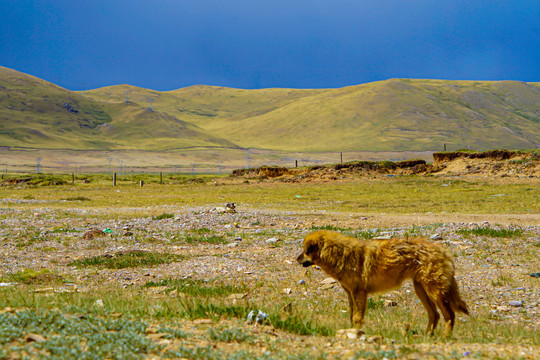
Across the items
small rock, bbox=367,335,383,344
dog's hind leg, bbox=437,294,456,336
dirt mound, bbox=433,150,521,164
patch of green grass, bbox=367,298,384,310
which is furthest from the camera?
dirt mound, bbox=433,150,521,164

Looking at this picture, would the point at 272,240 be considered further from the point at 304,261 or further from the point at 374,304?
the point at 304,261

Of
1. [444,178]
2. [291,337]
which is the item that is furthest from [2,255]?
[444,178]

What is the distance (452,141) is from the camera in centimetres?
19325

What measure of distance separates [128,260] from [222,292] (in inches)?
173

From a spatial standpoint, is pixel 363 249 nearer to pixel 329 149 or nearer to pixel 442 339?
pixel 442 339

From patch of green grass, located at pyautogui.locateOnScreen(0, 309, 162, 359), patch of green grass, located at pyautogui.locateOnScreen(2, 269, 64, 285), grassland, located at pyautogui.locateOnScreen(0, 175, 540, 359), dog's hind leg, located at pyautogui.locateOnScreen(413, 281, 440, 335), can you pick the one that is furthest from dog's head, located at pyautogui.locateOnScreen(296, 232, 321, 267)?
patch of green grass, located at pyautogui.locateOnScreen(2, 269, 64, 285)

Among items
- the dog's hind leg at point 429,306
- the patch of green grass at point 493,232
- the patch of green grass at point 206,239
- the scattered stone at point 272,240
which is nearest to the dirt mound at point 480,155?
the patch of green grass at point 493,232

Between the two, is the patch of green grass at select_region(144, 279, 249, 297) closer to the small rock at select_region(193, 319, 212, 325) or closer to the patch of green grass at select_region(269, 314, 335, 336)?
the small rock at select_region(193, 319, 212, 325)

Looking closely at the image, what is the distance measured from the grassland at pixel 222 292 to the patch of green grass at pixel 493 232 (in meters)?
0.06

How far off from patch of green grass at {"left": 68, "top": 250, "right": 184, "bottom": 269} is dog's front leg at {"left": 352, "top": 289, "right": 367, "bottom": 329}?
21.8 feet

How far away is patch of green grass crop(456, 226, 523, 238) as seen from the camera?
13703 millimetres

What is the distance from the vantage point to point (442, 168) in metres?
54.0

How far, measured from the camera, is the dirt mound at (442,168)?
4639 cm

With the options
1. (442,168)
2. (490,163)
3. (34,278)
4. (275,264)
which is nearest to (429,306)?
(275,264)
